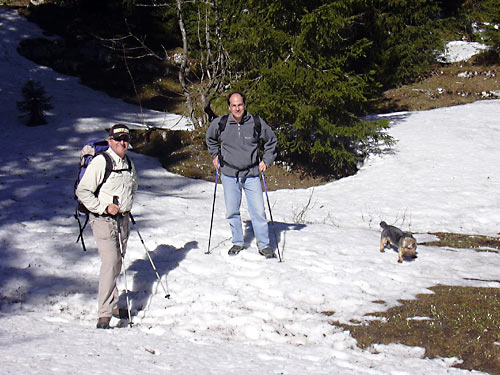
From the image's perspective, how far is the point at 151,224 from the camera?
10.3 m

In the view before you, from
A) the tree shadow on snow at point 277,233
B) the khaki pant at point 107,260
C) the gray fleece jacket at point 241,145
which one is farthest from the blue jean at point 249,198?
the khaki pant at point 107,260

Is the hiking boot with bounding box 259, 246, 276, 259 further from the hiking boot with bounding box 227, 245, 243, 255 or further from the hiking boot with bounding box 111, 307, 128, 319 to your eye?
the hiking boot with bounding box 111, 307, 128, 319

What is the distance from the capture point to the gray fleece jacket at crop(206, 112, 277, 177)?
25.4 ft

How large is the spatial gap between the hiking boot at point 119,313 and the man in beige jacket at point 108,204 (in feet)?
0.04

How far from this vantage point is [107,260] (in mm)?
5930

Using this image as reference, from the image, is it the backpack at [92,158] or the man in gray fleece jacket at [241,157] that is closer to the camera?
the backpack at [92,158]

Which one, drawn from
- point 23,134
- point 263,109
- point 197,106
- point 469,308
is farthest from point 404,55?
point 469,308

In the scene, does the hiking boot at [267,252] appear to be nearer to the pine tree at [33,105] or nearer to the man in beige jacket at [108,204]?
the man in beige jacket at [108,204]

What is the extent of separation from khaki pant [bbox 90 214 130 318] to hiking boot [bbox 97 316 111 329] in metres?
0.04

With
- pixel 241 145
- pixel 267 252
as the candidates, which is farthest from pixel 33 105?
pixel 267 252

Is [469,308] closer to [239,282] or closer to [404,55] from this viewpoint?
[239,282]

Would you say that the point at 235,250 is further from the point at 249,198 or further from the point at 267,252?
the point at 249,198

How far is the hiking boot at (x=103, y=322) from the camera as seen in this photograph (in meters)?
5.84

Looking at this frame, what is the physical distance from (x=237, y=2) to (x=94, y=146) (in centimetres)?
1206
